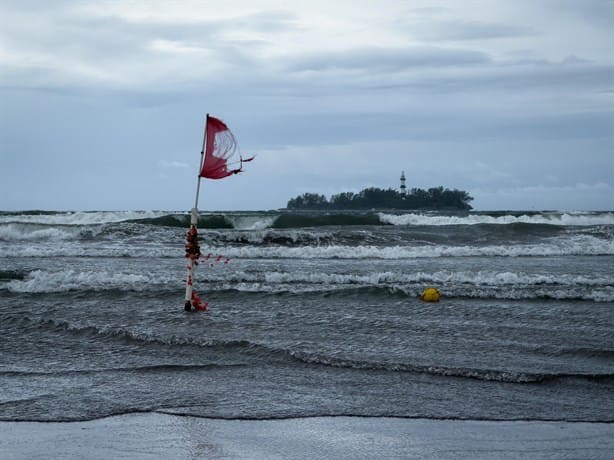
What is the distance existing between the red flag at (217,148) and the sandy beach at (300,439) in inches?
178

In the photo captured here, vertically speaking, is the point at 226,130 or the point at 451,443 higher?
the point at 226,130

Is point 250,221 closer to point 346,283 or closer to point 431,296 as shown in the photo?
point 346,283

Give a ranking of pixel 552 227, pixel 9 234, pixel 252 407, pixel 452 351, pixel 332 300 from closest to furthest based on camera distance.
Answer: pixel 252 407 < pixel 452 351 < pixel 332 300 < pixel 9 234 < pixel 552 227

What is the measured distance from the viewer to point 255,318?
1073 cm

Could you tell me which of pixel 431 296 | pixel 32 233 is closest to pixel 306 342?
pixel 431 296

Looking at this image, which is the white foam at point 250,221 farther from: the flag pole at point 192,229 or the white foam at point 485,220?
the flag pole at point 192,229

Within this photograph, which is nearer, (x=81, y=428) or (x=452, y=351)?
(x=81, y=428)

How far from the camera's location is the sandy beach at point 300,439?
16.3ft

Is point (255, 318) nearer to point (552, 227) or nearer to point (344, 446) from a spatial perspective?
point (344, 446)

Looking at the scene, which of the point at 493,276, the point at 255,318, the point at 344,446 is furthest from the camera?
the point at 493,276

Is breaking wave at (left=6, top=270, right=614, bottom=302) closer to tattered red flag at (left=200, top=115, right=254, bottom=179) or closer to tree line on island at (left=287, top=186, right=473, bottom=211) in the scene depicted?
tattered red flag at (left=200, top=115, right=254, bottom=179)

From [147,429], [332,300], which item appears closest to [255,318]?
[332,300]

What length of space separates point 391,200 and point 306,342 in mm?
75771

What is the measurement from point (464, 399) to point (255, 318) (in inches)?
187
